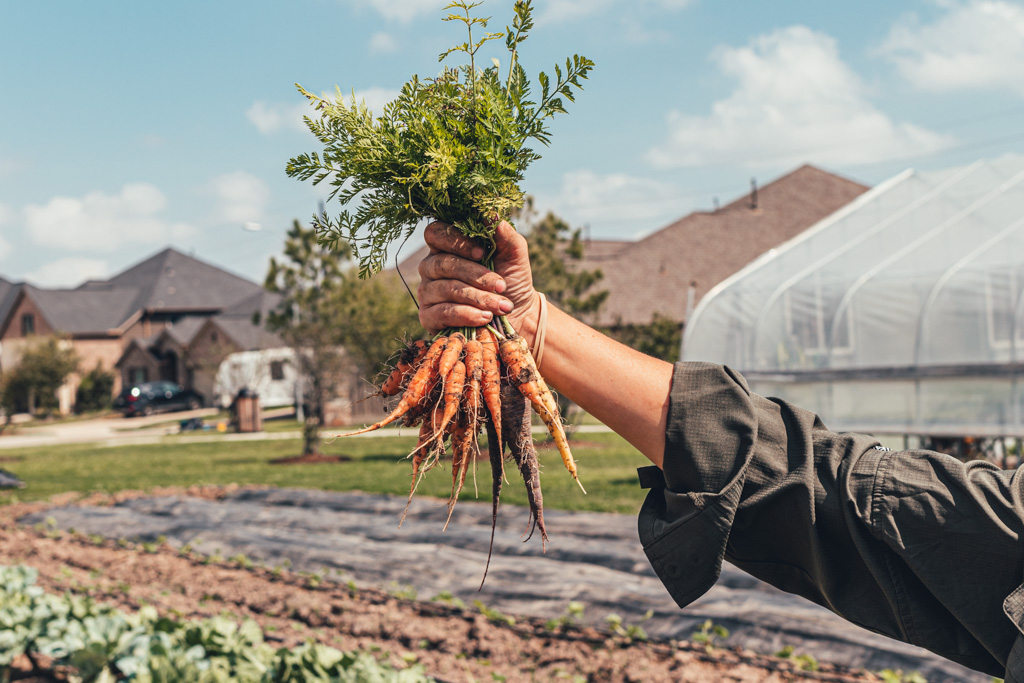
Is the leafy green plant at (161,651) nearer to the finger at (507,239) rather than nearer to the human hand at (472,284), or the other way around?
the human hand at (472,284)

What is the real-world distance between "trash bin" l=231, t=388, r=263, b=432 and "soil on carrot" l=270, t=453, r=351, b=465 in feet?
32.4

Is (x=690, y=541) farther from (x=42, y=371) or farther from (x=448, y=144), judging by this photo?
(x=42, y=371)

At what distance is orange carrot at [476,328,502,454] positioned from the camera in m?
Result: 1.97

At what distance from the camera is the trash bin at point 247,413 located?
85.7 feet

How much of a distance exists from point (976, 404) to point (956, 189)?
13.0 ft

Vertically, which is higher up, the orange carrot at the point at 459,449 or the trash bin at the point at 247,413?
the orange carrot at the point at 459,449

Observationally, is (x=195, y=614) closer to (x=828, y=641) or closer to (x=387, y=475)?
(x=828, y=641)

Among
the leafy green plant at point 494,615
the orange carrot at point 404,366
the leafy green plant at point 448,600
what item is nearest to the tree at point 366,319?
the leafy green plant at point 448,600

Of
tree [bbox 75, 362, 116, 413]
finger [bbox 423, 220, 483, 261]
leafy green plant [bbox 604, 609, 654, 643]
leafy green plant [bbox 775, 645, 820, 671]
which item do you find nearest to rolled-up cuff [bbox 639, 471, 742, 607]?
finger [bbox 423, 220, 483, 261]

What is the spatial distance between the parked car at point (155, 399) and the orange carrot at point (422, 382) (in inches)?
1455

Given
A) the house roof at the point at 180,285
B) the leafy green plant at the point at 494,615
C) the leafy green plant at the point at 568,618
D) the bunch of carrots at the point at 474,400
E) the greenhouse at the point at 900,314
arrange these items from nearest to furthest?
the bunch of carrots at the point at 474,400, the leafy green plant at the point at 568,618, the leafy green plant at the point at 494,615, the greenhouse at the point at 900,314, the house roof at the point at 180,285

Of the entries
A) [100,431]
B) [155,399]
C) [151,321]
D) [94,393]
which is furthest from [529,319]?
[151,321]

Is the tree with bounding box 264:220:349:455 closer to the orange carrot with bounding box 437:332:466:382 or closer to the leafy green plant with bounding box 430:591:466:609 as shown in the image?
the leafy green plant with bounding box 430:591:466:609

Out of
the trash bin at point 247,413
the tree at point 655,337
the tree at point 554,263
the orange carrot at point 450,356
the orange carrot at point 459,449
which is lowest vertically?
the trash bin at point 247,413
